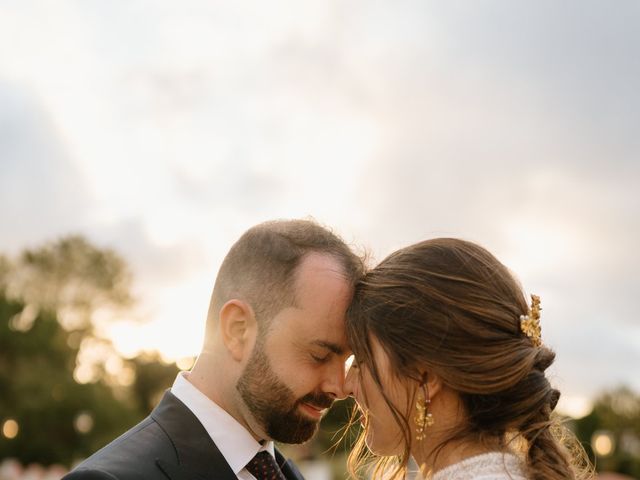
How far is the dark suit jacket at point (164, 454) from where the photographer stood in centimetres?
352

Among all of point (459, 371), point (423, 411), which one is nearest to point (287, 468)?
point (423, 411)

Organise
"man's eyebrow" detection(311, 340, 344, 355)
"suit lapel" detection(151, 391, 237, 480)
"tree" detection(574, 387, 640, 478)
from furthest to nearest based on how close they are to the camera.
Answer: "tree" detection(574, 387, 640, 478) → "man's eyebrow" detection(311, 340, 344, 355) → "suit lapel" detection(151, 391, 237, 480)

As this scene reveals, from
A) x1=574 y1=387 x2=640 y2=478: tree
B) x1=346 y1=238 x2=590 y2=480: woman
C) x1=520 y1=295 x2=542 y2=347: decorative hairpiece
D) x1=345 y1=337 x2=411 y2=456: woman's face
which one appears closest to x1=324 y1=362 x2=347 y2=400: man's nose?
x1=345 y1=337 x2=411 y2=456: woman's face

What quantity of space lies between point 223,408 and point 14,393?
3645 cm

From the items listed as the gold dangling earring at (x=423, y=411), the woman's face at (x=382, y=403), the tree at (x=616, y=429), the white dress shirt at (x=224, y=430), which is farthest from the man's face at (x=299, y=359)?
the tree at (x=616, y=429)

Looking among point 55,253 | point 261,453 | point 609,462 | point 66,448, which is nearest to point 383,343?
point 261,453

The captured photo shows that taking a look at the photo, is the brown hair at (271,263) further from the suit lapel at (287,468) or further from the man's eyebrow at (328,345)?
the suit lapel at (287,468)

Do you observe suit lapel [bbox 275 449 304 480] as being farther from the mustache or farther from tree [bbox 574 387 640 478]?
tree [bbox 574 387 640 478]

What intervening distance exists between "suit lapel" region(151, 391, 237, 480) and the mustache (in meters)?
0.51

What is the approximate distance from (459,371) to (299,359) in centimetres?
90

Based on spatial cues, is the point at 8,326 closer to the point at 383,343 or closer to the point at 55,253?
the point at 55,253

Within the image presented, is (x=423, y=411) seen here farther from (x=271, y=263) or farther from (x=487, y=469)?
(x=271, y=263)

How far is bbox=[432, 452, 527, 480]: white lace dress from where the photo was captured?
10.9ft

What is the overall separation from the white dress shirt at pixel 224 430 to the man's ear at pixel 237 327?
0.26 m
